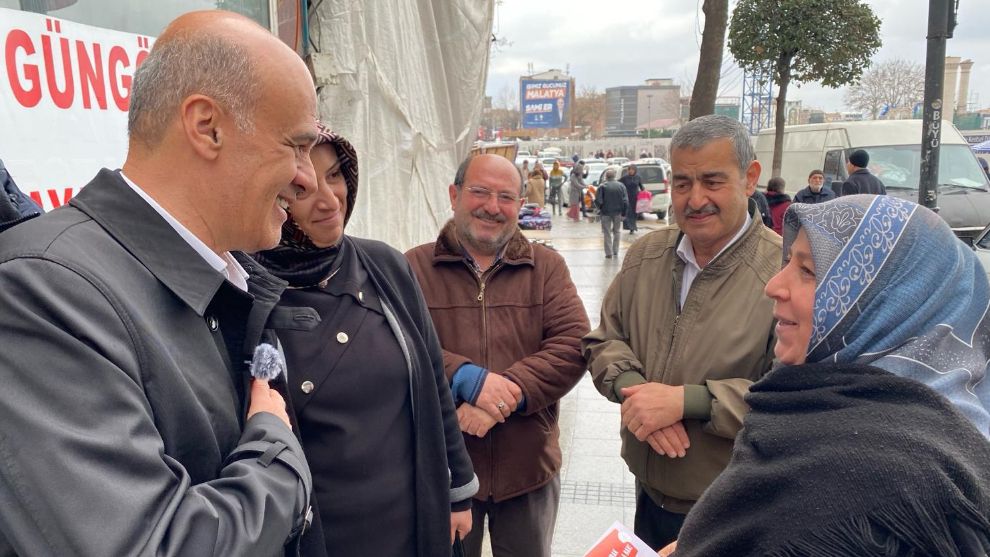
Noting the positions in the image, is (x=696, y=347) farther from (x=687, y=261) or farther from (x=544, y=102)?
(x=544, y=102)

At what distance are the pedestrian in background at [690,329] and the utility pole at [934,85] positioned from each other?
3703 millimetres

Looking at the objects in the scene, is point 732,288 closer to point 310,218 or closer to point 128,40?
point 310,218

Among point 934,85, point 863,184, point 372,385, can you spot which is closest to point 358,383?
point 372,385

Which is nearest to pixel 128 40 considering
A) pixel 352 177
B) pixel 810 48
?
pixel 352 177

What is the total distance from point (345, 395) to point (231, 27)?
1001 millimetres

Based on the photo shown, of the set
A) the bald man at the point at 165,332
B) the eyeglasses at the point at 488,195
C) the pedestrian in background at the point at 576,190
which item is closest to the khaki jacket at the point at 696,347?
the eyeglasses at the point at 488,195

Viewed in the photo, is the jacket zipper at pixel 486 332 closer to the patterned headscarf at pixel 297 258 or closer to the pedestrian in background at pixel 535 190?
the patterned headscarf at pixel 297 258

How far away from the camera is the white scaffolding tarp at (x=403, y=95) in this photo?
12.4 ft

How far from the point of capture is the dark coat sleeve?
87 cm

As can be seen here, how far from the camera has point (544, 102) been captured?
54.6m

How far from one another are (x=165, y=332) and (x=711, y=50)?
526cm

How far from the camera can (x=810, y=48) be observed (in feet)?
33.6

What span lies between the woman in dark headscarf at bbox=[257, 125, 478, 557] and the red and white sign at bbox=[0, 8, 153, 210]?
874mm

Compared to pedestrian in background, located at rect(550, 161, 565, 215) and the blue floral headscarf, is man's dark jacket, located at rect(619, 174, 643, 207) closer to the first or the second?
pedestrian in background, located at rect(550, 161, 565, 215)
